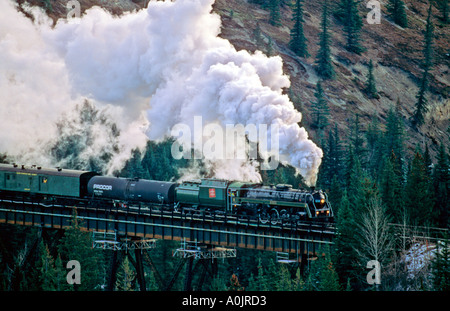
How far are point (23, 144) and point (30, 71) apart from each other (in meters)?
12.1

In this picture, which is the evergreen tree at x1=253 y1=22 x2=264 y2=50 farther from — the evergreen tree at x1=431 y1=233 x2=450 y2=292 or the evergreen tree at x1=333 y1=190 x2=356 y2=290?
the evergreen tree at x1=431 y1=233 x2=450 y2=292

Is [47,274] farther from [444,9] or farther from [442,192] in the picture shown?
[444,9]

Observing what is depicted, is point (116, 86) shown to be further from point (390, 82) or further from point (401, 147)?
point (390, 82)

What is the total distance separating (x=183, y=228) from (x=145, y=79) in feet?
110

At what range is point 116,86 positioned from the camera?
277 feet

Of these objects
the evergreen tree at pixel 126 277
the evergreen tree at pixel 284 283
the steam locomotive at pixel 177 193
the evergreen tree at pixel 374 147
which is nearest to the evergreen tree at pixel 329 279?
the steam locomotive at pixel 177 193

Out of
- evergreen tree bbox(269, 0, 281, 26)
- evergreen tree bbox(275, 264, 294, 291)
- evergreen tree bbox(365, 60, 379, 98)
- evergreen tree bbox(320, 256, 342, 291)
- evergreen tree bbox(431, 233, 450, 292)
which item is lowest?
evergreen tree bbox(275, 264, 294, 291)

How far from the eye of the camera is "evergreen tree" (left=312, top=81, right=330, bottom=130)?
11938 cm

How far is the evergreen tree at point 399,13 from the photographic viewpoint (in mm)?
160250

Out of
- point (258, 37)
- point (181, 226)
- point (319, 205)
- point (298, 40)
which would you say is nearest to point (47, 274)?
point (181, 226)

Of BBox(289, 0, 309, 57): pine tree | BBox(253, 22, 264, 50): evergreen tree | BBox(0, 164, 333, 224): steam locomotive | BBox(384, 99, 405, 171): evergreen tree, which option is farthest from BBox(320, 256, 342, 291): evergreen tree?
BBox(289, 0, 309, 57): pine tree

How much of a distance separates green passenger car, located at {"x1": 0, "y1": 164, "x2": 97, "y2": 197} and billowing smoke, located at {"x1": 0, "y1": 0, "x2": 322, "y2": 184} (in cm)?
1341

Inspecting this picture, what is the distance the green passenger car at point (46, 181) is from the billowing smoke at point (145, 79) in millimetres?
13413

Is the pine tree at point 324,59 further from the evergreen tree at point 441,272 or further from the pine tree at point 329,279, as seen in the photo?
the evergreen tree at point 441,272
